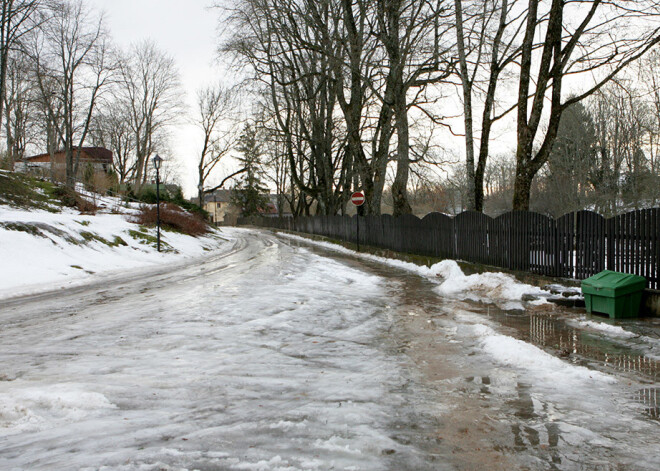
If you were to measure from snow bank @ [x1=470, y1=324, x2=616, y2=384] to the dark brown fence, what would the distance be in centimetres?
410

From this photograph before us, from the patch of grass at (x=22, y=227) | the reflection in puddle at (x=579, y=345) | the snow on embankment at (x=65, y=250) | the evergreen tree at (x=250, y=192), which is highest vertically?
the evergreen tree at (x=250, y=192)

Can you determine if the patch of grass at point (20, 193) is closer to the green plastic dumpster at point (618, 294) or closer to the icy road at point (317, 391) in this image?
the icy road at point (317, 391)

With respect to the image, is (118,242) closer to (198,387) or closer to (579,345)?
(198,387)

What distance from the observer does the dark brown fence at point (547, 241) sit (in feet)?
26.8

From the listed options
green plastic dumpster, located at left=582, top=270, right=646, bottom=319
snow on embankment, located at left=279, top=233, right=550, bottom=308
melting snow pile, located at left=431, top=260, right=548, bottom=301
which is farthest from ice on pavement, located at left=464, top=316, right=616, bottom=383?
melting snow pile, located at left=431, top=260, right=548, bottom=301

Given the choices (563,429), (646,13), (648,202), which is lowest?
(563,429)

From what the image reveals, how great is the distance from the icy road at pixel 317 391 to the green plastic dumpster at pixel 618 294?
1.87 feet

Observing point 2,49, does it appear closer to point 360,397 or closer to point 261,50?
point 261,50

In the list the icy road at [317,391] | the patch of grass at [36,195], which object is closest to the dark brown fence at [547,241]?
the icy road at [317,391]

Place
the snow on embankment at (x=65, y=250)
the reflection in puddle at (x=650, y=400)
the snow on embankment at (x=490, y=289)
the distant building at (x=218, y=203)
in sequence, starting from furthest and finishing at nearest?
the distant building at (x=218, y=203), the snow on embankment at (x=65, y=250), the snow on embankment at (x=490, y=289), the reflection in puddle at (x=650, y=400)

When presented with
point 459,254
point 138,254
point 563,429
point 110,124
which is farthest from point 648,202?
point 110,124

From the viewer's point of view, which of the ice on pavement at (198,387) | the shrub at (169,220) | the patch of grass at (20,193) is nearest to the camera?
the ice on pavement at (198,387)

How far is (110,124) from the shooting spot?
190 feet

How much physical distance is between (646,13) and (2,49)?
25009 mm
